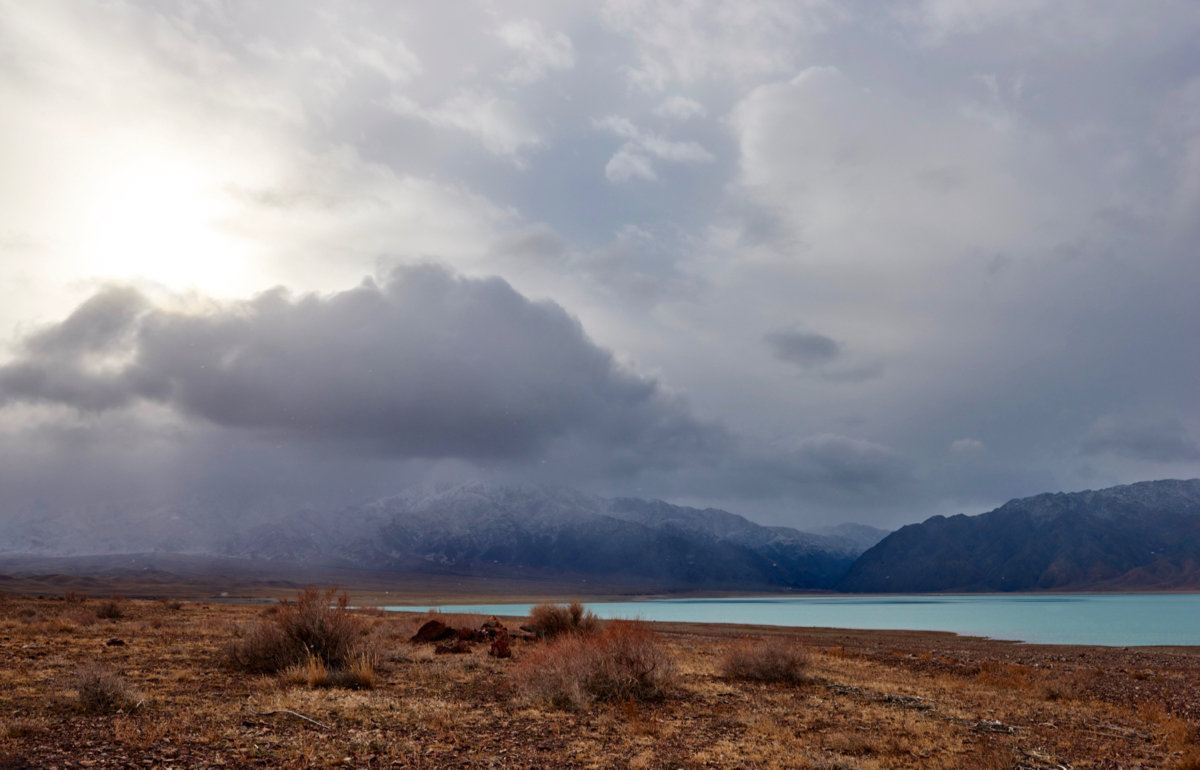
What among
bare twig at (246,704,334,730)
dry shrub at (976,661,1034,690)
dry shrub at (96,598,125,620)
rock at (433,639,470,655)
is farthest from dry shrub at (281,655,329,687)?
dry shrub at (96,598,125,620)

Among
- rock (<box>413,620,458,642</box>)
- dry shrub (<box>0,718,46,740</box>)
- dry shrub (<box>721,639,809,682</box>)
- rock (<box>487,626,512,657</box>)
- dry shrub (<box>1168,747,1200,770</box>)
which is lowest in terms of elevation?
rock (<box>413,620,458,642</box>)

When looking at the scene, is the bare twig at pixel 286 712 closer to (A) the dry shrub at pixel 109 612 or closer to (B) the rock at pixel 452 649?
(B) the rock at pixel 452 649

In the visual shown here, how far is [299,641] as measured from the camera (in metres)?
19.4

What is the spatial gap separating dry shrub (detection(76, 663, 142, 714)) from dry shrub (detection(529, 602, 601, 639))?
17155 millimetres

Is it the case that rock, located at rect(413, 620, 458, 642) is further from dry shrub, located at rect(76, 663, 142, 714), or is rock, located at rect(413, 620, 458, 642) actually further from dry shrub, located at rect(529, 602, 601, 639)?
dry shrub, located at rect(76, 663, 142, 714)

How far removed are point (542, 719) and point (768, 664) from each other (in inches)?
360

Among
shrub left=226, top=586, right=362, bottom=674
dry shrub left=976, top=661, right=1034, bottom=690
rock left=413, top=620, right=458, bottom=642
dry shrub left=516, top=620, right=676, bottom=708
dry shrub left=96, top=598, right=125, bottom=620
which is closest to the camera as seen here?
dry shrub left=516, top=620, right=676, bottom=708

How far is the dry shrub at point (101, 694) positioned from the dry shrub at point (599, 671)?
307 inches

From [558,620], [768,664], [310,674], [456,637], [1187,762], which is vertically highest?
[1187,762]

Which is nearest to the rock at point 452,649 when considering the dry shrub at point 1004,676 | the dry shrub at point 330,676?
the dry shrub at point 330,676

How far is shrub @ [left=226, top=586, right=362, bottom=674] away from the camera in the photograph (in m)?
19.1

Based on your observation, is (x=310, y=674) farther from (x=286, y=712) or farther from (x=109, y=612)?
(x=109, y=612)

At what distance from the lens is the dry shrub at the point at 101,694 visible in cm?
1320

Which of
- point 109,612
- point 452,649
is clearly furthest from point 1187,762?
point 109,612
